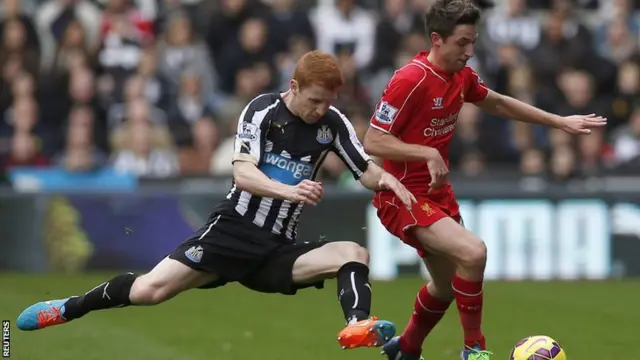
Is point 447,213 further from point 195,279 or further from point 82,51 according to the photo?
point 82,51

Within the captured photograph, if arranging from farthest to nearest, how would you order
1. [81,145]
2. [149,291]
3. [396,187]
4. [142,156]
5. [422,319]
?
[142,156] < [81,145] < [422,319] < [149,291] < [396,187]

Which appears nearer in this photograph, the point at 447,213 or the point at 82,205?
the point at 447,213

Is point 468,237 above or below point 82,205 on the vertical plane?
above

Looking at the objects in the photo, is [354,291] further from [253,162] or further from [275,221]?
[253,162]

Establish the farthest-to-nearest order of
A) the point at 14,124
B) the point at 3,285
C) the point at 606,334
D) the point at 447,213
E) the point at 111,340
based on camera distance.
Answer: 1. the point at 14,124
2. the point at 3,285
3. the point at 606,334
4. the point at 111,340
5. the point at 447,213

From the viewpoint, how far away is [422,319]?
354 inches

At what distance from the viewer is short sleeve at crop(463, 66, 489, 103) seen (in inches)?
351

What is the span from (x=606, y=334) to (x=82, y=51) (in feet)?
28.9

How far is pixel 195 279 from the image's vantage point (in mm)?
8469

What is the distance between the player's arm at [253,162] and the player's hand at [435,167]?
38.4 inches

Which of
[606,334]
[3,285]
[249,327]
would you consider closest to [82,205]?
[3,285]

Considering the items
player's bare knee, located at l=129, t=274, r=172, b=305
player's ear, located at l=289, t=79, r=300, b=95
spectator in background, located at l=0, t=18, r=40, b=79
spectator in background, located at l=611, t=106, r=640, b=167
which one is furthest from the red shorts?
spectator in background, located at l=0, t=18, r=40, b=79

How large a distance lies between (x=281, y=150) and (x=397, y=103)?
0.80m

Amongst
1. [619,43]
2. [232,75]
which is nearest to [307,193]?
[232,75]
